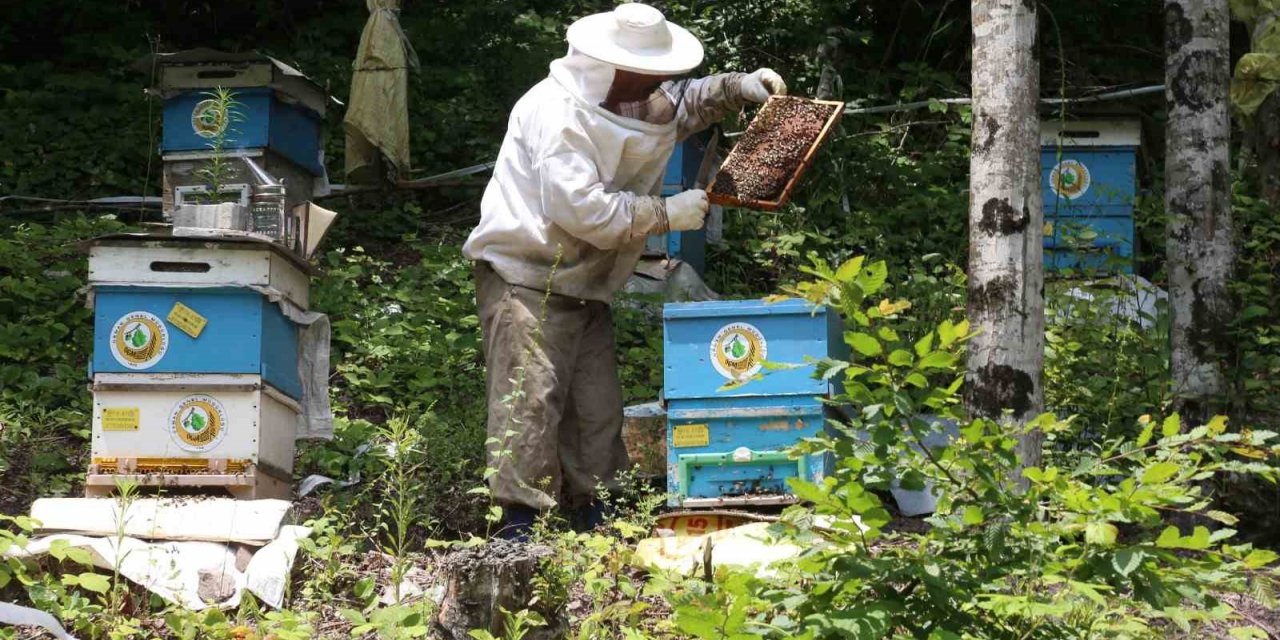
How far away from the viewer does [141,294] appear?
527 cm

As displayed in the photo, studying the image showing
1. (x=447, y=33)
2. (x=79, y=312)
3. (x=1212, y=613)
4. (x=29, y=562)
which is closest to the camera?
(x=1212, y=613)

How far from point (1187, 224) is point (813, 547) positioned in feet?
9.46

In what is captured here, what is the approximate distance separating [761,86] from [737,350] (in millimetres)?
1002

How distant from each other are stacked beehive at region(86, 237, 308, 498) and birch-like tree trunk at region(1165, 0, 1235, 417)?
3214 millimetres

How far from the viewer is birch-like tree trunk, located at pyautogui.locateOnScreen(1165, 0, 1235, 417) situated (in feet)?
18.0

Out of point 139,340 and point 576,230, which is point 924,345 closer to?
point 576,230

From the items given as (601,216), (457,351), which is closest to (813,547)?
(601,216)

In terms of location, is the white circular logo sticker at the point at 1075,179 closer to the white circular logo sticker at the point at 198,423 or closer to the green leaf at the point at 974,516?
the white circular logo sticker at the point at 198,423

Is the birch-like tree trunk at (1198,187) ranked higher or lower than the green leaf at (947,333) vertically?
higher

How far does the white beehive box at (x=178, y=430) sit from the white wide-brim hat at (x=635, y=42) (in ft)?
5.28

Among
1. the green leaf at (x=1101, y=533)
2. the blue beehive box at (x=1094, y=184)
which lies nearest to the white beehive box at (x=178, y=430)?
the green leaf at (x=1101, y=533)

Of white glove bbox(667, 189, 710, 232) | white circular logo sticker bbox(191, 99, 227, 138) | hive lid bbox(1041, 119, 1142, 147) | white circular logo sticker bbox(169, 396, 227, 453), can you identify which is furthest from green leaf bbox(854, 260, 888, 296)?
white circular logo sticker bbox(191, 99, 227, 138)

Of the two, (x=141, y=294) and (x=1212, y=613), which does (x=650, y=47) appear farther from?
(x=1212, y=613)

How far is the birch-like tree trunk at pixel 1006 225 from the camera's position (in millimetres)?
4484
